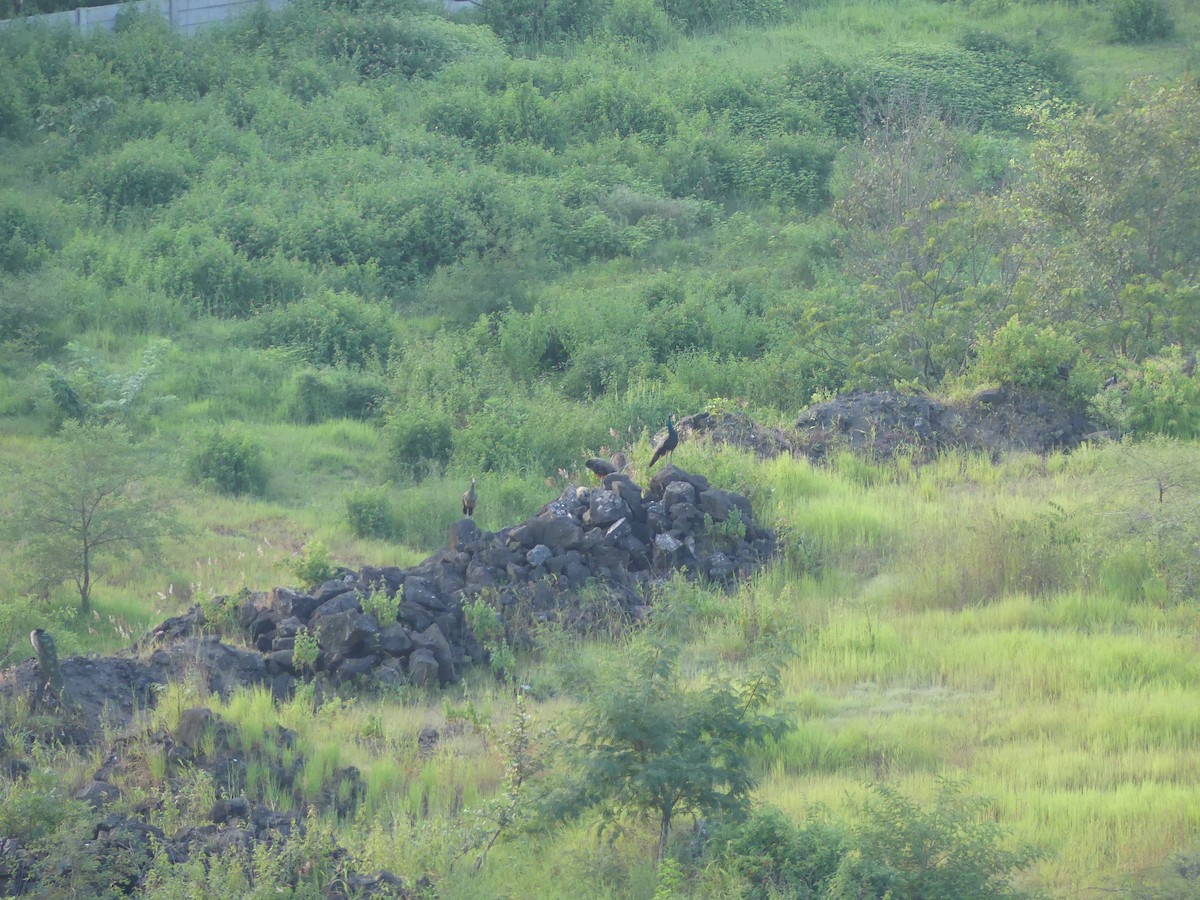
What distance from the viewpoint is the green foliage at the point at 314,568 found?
10984 mm

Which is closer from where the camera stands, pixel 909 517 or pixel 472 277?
pixel 909 517

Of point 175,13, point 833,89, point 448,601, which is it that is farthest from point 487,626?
point 175,13

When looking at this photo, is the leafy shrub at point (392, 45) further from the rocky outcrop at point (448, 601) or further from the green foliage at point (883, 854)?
the green foliage at point (883, 854)

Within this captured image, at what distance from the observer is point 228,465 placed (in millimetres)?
14602

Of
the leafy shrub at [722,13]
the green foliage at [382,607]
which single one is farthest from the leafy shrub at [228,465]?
the leafy shrub at [722,13]

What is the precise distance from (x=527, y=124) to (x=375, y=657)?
17.9 meters

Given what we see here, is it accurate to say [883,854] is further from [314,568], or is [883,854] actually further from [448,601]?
[314,568]

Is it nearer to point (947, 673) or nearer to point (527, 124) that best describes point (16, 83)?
point (527, 124)

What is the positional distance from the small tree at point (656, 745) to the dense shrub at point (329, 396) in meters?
10.6

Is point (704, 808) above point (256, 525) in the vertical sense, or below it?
above

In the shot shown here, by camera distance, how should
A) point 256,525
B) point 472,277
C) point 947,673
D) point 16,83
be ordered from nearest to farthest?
point 947,673 < point 256,525 < point 472,277 < point 16,83

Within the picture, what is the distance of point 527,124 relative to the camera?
26156 mm

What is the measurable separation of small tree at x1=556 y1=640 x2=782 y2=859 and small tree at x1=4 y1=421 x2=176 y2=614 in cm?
596

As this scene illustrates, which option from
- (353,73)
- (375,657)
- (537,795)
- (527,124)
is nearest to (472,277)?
(527,124)
